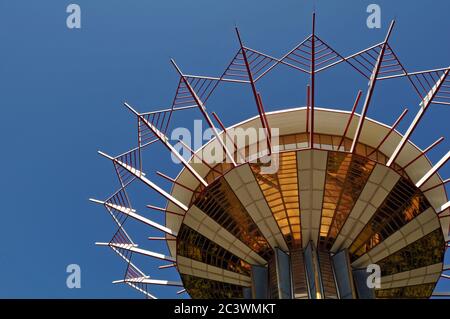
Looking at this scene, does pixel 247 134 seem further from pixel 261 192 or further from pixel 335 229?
pixel 335 229

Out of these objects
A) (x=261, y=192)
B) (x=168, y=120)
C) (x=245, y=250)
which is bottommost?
(x=245, y=250)

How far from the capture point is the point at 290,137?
24.5 meters

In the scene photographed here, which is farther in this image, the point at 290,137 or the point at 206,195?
the point at 290,137

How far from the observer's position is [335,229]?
80.3ft

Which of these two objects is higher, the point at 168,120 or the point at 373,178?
the point at 168,120

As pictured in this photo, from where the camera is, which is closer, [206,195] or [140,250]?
[206,195]

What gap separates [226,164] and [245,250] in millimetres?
4801
